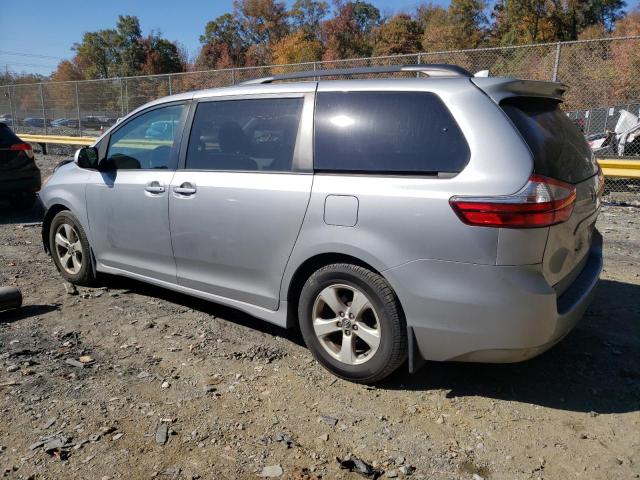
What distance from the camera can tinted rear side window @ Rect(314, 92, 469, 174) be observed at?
9.27 ft

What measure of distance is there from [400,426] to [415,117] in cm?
169

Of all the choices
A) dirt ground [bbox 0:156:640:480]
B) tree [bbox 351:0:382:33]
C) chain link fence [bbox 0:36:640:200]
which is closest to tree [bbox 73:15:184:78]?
tree [bbox 351:0:382:33]

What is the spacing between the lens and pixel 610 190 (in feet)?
33.1

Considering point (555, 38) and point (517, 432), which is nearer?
point (517, 432)

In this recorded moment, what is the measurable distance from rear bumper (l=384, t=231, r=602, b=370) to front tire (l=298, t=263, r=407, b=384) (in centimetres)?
10

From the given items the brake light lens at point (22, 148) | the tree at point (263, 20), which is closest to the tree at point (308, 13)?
the tree at point (263, 20)

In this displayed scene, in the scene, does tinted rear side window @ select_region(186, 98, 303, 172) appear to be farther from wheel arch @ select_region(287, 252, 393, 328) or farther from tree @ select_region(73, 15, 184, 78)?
tree @ select_region(73, 15, 184, 78)

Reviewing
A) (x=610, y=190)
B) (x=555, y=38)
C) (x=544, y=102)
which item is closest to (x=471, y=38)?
(x=555, y=38)

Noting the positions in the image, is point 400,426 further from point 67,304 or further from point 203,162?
point 67,304

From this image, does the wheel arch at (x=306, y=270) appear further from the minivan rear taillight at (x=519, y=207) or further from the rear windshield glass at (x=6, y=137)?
the rear windshield glass at (x=6, y=137)

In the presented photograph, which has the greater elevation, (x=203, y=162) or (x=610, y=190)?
(x=203, y=162)

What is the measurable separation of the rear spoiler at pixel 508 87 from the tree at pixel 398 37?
5837cm

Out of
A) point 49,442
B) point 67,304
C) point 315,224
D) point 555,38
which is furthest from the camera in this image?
point 555,38

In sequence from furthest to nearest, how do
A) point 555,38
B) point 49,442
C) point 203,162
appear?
point 555,38
point 203,162
point 49,442
